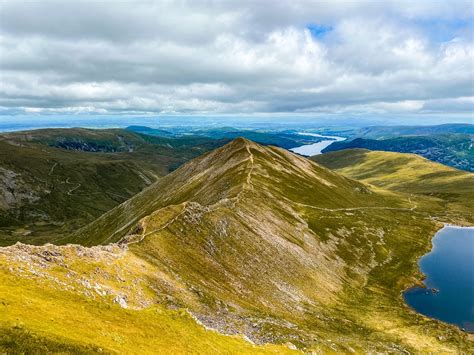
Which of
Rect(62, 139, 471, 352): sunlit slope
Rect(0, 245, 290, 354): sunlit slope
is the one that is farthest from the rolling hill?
Rect(62, 139, 471, 352): sunlit slope

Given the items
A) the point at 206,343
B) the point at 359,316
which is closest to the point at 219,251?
the point at 359,316

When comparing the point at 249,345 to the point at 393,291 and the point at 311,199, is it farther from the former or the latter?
the point at 311,199

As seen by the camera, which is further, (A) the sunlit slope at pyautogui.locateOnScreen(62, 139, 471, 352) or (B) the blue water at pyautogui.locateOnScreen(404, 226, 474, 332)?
(B) the blue water at pyautogui.locateOnScreen(404, 226, 474, 332)

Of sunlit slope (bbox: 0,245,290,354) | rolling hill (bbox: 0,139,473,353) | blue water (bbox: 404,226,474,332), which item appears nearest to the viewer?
sunlit slope (bbox: 0,245,290,354)

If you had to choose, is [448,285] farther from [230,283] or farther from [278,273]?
[230,283]

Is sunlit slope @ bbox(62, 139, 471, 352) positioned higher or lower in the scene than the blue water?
higher

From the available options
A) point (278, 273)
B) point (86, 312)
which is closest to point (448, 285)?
point (278, 273)

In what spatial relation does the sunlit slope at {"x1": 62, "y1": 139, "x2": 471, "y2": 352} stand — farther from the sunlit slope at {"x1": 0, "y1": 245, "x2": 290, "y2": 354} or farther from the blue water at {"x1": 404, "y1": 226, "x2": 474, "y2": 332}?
the sunlit slope at {"x1": 0, "y1": 245, "x2": 290, "y2": 354}
